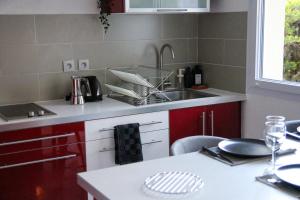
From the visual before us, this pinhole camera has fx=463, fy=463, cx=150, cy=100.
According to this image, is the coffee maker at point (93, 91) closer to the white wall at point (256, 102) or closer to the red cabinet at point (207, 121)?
the red cabinet at point (207, 121)

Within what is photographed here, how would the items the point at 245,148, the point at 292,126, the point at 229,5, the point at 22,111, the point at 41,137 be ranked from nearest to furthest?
1. the point at 245,148
2. the point at 292,126
3. the point at 41,137
4. the point at 22,111
5. the point at 229,5

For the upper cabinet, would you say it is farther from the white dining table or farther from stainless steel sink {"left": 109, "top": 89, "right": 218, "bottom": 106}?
the white dining table

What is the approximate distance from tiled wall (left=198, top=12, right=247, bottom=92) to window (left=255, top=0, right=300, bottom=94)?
0.16 m

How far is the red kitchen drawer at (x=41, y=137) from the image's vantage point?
2762mm

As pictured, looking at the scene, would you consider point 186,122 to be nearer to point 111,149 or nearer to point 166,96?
point 166,96

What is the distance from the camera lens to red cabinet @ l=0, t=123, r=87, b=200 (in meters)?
2.79

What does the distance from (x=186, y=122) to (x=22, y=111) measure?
1.17 metres

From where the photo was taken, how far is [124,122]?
10.3ft

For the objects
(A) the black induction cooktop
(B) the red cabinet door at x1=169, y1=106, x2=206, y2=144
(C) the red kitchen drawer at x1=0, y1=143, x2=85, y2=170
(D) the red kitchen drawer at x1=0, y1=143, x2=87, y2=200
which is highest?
(A) the black induction cooktop

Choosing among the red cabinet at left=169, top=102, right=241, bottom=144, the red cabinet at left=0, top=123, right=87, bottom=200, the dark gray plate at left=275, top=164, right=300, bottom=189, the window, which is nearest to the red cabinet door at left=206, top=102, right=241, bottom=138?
the red cabinet at left=169, top=102, right=241, bottom=144

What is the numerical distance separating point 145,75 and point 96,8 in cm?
64

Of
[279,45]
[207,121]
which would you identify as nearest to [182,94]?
[207,121]

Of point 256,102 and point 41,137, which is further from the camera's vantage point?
point 256,102

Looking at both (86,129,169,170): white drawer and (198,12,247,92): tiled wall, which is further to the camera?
(198,12,247,92): tiled wall
